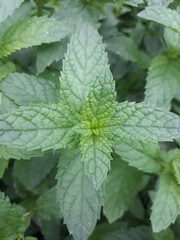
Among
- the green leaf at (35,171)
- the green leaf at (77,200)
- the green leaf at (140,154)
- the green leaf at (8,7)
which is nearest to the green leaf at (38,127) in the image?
the green leaf at (77,200)

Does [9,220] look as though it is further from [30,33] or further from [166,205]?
[30,33]

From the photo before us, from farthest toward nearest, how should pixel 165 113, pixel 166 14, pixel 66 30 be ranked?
A: 1. pixel 66 30
2. pixel 166 14
3. pixel 165 113

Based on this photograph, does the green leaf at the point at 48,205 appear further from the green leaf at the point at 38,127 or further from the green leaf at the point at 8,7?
the green leaf at the point at 8,7

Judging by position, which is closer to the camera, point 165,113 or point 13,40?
point 165,113

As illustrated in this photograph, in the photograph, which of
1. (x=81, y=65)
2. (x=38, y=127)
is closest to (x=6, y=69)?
(x=81, y=65)

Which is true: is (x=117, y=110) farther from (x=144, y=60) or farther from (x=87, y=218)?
(x=144, y=60)

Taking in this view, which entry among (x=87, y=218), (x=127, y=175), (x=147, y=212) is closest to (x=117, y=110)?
(x=87, y=218)

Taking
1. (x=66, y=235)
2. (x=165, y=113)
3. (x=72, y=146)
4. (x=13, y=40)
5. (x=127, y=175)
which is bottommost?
(x=66, y=235)
